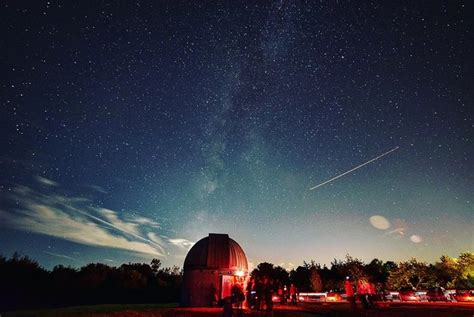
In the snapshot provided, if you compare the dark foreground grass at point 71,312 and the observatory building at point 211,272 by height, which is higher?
the observatory building at point 211,272

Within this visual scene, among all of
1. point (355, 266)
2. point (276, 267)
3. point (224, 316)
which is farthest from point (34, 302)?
point (276, 267)

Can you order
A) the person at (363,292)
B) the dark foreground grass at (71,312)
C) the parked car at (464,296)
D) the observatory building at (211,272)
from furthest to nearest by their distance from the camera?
the parked car at (464,296), the observatory building at (211,272), the dark foreground grass at (71,312), the person at (363,292)

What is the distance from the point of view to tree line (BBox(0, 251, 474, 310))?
3716cm

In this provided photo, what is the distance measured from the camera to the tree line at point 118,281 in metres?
37.2

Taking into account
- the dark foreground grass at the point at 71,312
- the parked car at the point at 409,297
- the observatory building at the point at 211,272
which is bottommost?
the dark foreground grass at the point at 71,312

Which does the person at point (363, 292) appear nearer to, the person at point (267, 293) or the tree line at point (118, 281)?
the person at point (267, 293)

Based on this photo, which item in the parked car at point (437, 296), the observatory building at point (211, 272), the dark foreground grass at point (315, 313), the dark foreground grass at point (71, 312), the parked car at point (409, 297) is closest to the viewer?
the dark foreground grass at point (315, 313)

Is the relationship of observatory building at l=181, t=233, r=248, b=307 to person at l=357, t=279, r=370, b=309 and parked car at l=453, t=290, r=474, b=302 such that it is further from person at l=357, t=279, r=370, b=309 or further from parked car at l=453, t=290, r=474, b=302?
parked car at l=453, t=290, r=474, b=302

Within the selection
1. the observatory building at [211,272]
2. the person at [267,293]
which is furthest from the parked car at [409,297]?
the person at [267,293]

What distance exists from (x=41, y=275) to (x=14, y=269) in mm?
3473

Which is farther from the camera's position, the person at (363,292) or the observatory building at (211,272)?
the observatory building at (211,272)

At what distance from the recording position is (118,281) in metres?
48.4

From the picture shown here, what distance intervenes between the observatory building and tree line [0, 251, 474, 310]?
2.43 m

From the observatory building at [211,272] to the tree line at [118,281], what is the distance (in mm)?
2426
